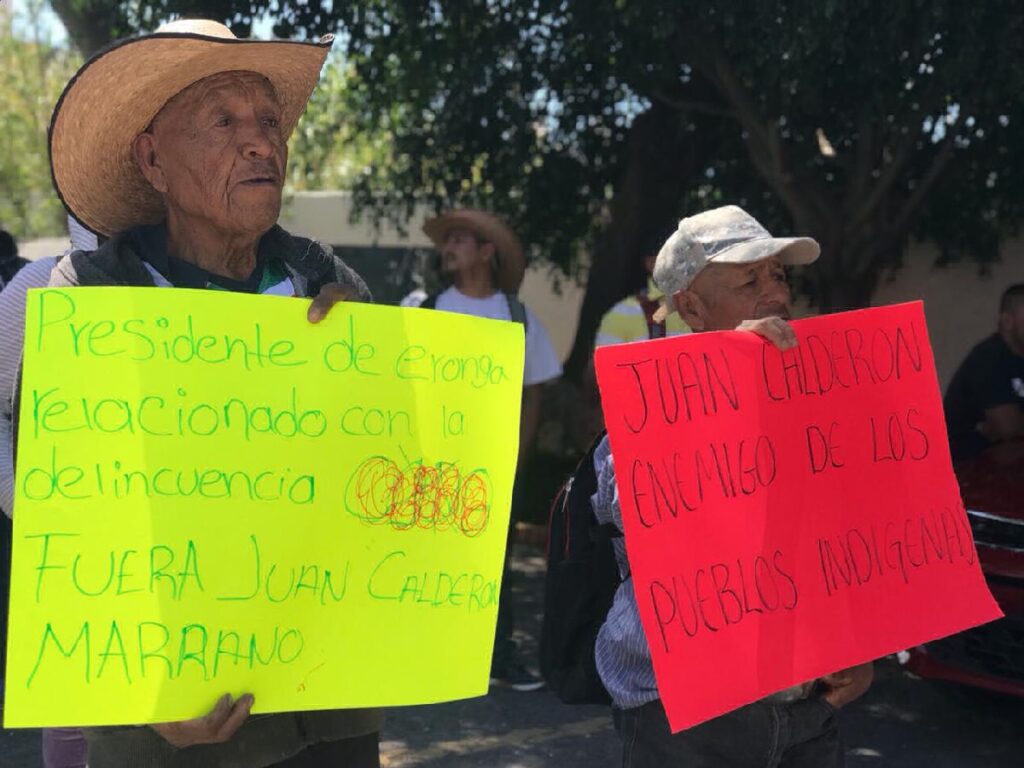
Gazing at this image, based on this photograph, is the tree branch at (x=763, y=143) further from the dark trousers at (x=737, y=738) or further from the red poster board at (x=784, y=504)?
the dark trousers at (x=737, y=738)

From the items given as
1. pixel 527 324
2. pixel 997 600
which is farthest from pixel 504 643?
pixel 997 600

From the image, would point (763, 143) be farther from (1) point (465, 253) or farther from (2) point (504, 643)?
(2) point (504, 643)

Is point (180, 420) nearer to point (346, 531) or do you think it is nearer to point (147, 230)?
point (346, 531)

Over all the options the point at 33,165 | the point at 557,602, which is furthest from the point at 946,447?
the point at 33,165

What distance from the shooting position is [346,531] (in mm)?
2018

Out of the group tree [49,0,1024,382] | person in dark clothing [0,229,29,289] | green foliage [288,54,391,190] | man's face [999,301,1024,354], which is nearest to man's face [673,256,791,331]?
person in dark clothing [0,229,29,289]

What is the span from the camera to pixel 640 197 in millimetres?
10953

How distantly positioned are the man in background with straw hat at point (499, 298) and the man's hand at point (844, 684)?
3233 mm

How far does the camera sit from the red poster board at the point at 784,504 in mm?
2229

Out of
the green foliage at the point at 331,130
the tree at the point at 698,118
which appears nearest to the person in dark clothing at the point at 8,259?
the tree at the point at 698,118

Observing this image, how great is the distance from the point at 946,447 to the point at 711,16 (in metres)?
5.28

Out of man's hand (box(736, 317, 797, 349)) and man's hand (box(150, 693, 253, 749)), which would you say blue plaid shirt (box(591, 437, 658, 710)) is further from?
man's hand (box(150, 693, 253, 749))

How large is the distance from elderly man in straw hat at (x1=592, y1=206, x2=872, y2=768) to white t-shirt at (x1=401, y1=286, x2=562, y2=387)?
312 centimetres

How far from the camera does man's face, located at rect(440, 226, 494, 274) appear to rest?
5.93 m
